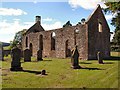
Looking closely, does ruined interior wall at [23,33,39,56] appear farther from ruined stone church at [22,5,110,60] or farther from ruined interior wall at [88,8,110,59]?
ruined interior wall at [88,8,110,59]

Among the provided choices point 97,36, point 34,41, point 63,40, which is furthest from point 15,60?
point 34,41

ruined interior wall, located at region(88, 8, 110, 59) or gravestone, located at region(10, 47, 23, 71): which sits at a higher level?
ruined interior wall, located at region(88, 8, 110, 59)

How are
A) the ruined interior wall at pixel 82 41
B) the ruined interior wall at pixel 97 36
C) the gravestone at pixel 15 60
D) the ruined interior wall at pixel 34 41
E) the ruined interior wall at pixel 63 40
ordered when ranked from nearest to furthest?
the gravestone at pixel 15 60 < the ruined interior wall at pixel 82 41 < the ruined interior wall at pixel 97 36 < the ruined interior wall at pixel 63 40 < the ruined interior wall at pixel 34 41

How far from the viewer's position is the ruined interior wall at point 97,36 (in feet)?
98.3

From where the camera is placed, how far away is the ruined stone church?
29906 millimetres

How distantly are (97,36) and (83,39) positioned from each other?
2.27 meters

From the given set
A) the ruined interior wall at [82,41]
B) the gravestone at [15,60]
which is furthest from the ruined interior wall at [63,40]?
the gravestone at [15,60]

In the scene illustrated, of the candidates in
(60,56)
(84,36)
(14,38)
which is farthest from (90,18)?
(14,38)

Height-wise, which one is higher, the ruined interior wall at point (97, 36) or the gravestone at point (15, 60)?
the ruined interior wall at point (97, 36)

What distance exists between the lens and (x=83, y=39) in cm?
3014

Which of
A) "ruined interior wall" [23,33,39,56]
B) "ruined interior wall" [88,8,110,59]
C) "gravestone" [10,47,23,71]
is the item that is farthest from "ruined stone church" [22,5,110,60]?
"gravestone" [10,47,23,71]

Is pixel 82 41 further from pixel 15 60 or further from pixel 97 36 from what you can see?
pixel 15 60

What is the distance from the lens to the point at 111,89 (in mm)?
10312

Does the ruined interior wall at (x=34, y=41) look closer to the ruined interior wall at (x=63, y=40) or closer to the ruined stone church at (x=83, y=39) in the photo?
the ruined stone church at (x=83, y=39)
